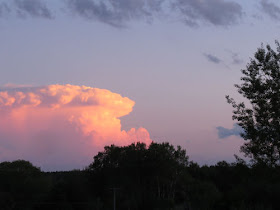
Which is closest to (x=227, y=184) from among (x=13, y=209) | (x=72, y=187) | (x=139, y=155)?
(x=139, y=155)

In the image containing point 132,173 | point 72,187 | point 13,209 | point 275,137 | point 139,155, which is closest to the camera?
point 275,137

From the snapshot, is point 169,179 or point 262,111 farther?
point 169,179

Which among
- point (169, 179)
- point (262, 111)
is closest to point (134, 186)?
point (169, 179)

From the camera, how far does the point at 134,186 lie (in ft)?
185

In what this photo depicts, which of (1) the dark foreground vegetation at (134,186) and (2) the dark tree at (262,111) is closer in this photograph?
(2) the dark tree at (262,111)

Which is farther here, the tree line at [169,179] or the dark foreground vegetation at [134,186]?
the dark foreground vegetation at [134,186]

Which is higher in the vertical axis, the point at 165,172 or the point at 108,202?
the point at 165,172

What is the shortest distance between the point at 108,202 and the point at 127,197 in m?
2.57

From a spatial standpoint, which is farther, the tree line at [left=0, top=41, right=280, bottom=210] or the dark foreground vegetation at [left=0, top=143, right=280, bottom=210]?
the dark foreground vegetation at [left=0, top=143, right=280, bottom=210]

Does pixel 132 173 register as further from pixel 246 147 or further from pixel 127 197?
pixel 246 147

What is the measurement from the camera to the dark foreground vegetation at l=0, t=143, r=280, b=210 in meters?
42.8

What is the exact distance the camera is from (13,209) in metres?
42.7

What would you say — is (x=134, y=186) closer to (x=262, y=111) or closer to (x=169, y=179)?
(x=169, y=179)

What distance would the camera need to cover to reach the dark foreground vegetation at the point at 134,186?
4275cm
